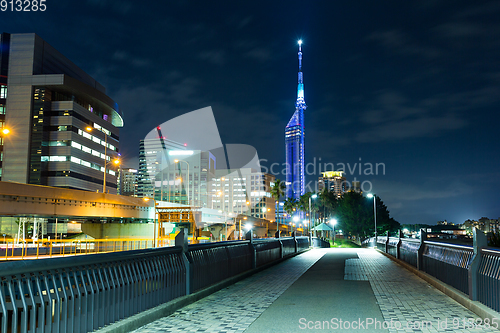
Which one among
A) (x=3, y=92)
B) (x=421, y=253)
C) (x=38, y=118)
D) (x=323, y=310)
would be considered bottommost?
(x=323, y=310)

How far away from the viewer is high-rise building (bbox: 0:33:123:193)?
9512 centimetres

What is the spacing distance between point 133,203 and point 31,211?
59.0 ft

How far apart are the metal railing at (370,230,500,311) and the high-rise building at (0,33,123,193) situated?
287 ft

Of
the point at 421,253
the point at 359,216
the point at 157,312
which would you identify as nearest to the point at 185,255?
the point at 157,312

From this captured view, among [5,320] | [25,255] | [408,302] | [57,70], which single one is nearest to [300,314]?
[408,302]

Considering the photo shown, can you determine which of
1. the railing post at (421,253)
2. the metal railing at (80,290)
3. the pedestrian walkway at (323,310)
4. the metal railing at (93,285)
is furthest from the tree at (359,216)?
the metal railing at (80,290)

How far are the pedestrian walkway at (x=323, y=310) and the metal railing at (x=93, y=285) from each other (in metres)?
0.56

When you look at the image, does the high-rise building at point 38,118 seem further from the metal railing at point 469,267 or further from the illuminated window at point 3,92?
the metal railing at point 469,267

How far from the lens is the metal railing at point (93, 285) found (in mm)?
5133

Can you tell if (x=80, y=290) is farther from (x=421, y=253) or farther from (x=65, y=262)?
(x=421, y=253)

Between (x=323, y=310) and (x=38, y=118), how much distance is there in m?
103

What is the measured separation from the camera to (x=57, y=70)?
355ft

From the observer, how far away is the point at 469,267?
8.73 metres

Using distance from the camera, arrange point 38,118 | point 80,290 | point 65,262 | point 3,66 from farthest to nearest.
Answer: point 3,66, point 38,118, point 80,290, point 65,262
